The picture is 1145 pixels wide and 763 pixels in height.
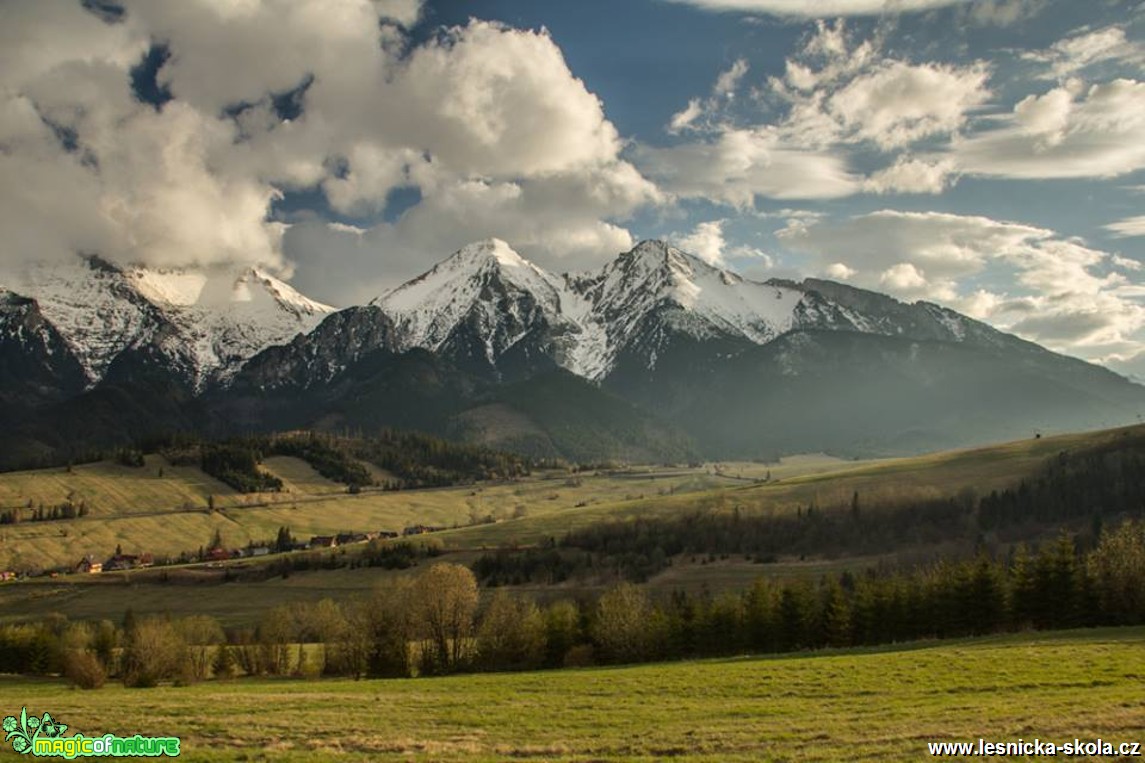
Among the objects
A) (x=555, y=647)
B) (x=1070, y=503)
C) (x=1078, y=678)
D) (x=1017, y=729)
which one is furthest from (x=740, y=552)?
(x=1017, y=729)

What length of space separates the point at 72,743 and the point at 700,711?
30.0 meters

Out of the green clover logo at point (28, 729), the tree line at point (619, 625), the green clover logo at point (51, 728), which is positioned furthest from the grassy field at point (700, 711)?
the tree line at point (619, 625)

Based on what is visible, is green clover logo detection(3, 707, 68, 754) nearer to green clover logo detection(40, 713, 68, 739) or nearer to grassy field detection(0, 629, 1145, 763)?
green clover logo detection(40, 713, 68, 739)

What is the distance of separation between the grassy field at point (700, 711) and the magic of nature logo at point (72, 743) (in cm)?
99

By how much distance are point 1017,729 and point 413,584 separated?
255ft

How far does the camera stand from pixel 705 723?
39500mm

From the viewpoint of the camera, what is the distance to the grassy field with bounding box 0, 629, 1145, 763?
108 feet

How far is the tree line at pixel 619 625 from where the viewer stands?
7988 centimetres

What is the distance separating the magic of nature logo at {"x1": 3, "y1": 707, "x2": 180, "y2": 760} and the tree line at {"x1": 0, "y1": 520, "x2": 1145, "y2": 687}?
1678 inches

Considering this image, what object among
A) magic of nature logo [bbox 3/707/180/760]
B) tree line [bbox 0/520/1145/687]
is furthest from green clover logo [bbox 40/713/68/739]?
tree line [bbox 0/520/1145/687]

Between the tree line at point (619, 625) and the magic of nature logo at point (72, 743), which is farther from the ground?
the magic of nature logo at point (72, 743)

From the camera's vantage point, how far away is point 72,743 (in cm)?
3584

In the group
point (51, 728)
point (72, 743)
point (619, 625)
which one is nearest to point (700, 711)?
point (72, 743)

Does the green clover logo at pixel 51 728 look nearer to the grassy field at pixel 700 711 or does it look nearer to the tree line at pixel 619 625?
the grassy field at pixel 700 711
